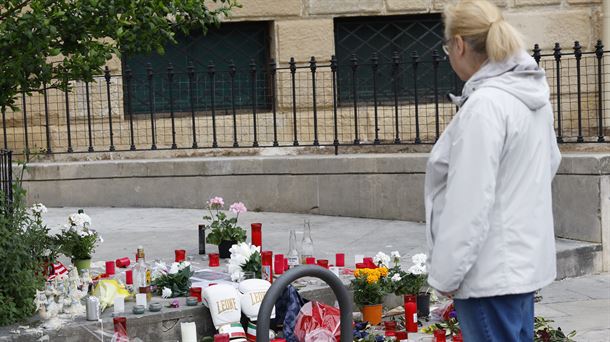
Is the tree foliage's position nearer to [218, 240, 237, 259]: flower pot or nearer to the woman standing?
[218, 240, 237, 259]: flower pot

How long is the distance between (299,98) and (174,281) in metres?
5.36

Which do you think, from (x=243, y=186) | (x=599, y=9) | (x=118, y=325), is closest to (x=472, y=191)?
(x=118, y=325)

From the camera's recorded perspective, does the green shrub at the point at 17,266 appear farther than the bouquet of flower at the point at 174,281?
No

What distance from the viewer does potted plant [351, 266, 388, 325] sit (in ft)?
24.6

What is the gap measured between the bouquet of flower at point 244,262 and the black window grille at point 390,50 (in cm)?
524

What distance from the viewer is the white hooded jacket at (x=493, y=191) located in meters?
3.77

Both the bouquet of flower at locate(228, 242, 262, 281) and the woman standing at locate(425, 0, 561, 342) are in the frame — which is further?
the bouquet of flower at locate(228, 242, 262, 281)

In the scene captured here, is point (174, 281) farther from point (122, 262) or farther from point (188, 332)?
point (122, 262)

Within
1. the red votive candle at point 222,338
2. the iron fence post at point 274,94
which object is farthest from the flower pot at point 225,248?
the iron fence post at point 274,94

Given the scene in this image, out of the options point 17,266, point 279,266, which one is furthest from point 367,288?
point 17,266

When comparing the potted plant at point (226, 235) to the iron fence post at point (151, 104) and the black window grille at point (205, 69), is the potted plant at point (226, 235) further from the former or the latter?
the black window grille at point (205, 69)

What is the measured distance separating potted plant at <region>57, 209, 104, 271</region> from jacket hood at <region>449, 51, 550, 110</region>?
4.57 meters

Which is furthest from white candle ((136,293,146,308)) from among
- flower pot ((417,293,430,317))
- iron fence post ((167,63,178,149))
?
iron fence post ((167,63,178,149))

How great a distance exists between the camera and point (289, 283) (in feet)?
15.6
